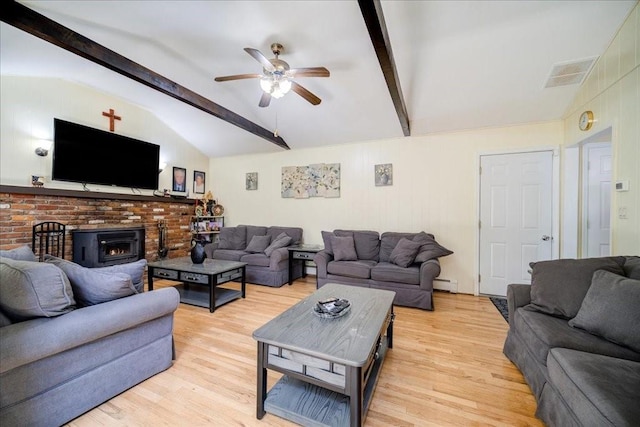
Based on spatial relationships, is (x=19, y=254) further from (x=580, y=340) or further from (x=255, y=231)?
(x=580, y=340)

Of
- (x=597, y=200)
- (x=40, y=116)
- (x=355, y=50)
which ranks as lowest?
(x=597, y=200)

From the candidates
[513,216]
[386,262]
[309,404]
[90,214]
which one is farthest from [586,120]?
[90,214]

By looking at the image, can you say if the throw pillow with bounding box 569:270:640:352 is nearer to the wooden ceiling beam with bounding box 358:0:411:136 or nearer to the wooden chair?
the wooden ceiling beam with bounding box 358:0:411:136

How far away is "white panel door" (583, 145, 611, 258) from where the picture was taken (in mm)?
3086

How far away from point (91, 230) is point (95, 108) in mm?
1866

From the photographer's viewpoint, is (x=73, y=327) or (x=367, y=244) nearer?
(x=73, y=327)

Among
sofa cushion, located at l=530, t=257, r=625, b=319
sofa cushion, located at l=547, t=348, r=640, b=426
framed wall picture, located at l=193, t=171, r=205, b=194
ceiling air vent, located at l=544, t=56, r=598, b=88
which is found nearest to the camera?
sofa cushion, located at l=547, t=348, r=640, b=426

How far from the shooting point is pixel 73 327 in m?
1.39

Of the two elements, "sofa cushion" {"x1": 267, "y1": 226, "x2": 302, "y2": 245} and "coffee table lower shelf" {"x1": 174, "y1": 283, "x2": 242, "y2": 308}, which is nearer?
"coffee table lower shelf" {"x1": 174, "y1": 283, "x2": 242, "y2": 308}

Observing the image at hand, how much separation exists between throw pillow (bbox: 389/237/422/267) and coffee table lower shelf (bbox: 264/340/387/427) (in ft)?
6.41

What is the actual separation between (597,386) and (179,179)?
235 inches

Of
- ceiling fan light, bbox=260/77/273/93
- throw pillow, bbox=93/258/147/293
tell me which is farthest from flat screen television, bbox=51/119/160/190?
ceiling fan light, bbox=260/77/273/93

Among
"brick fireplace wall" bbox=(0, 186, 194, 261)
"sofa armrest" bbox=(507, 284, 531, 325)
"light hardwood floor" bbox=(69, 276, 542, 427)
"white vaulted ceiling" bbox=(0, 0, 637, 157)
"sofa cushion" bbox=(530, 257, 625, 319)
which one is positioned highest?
"white vaulted ceiling" bbox=(0, 0, 637, 157)

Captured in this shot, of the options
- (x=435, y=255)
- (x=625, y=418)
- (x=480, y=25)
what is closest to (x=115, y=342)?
(x=625, y=418)
